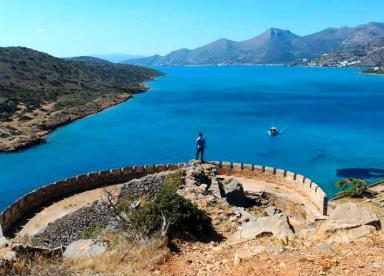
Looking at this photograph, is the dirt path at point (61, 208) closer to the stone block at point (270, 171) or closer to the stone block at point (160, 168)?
the stone block at point (160, 168)

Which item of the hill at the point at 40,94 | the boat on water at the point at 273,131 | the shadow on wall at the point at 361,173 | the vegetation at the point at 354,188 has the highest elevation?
the hill at the point at 40,94

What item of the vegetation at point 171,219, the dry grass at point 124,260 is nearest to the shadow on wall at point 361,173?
the vegetation at point 171,219

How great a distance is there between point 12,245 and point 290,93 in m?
99.9

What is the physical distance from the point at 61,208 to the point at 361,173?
26.9 meters

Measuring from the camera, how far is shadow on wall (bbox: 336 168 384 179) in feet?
122

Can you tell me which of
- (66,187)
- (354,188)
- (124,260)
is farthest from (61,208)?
(354,188)

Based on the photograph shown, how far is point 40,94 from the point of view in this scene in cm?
7362

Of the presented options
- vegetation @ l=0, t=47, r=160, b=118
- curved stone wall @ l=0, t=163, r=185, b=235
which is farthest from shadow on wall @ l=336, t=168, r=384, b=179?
vegetation @ l=0, t=47, r=160, b=118

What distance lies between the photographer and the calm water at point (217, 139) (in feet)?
134

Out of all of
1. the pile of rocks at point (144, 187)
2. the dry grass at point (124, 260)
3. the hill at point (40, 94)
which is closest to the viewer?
the dry grass at point (124, 260)

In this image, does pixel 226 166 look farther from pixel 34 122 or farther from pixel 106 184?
pixel 34 122

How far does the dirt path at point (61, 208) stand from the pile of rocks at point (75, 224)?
31.1 inches

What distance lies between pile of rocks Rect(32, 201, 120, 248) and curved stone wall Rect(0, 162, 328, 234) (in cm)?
184

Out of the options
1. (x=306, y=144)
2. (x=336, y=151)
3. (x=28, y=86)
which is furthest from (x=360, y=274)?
(x=28, y=86)
